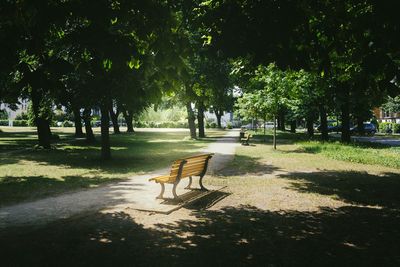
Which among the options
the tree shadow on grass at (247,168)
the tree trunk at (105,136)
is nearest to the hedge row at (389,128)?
the tree shadow on grass at (247,168)

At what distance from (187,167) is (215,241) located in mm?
2933

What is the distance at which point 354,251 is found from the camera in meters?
5.52

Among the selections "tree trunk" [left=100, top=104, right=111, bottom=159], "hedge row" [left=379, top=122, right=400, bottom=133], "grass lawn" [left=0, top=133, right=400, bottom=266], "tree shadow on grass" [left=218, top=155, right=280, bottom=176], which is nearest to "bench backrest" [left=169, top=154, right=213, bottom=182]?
"grass lawn" [left=0, top=133, right=400, bottom=266]

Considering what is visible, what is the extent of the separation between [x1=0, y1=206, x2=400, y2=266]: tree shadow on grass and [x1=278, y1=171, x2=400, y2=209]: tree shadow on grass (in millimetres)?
1522

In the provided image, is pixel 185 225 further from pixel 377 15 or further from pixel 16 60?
pixel 377 15

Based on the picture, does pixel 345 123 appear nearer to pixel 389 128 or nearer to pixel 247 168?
pixel 247 168

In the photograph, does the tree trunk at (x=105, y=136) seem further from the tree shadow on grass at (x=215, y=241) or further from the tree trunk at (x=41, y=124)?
the tree shadow on grass at (x=215, y=241)

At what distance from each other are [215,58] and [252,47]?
0.76 metres

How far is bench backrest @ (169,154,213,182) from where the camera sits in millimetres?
8211

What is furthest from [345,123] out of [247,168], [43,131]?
[43,131]

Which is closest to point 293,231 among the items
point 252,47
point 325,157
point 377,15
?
point 252,47

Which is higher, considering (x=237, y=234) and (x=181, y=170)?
(x=181, y=170)

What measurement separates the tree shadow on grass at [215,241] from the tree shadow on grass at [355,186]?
1522mm

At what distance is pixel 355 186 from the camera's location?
10820 mm
